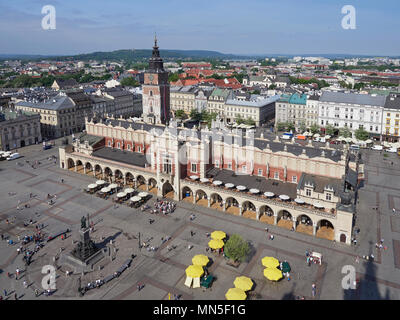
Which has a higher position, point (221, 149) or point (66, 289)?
point (221, 149)

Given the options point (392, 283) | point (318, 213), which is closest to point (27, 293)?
point (318, 213)

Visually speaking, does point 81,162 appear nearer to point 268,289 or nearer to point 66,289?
point 66,289

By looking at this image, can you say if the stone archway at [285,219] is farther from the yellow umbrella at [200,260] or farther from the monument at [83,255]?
the monument at [83,255]

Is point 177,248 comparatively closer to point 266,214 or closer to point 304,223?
point 266,214

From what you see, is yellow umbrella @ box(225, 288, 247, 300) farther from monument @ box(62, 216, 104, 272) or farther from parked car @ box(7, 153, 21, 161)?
parked car @ box(7, 153, 21, 161)

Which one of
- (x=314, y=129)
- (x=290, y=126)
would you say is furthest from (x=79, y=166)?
(x=314, y=129)
